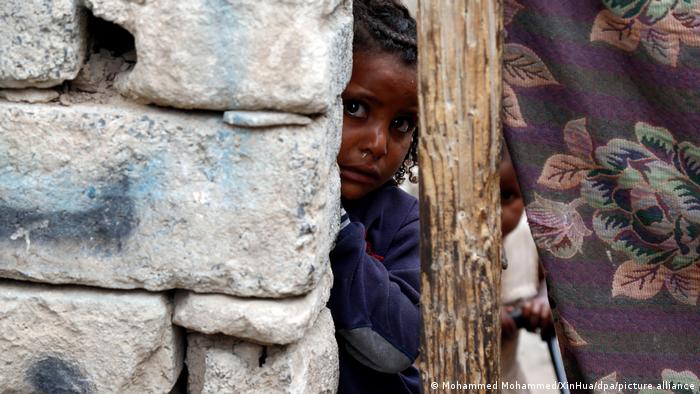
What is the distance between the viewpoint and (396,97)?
2.40m

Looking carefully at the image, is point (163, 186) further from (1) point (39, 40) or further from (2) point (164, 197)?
(1) point (39, 40)

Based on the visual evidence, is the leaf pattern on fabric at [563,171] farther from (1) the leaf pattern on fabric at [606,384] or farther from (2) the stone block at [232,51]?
(2) the stone block at [232,51]

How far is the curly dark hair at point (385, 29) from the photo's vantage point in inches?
96.0

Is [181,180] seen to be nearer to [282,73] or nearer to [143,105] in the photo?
[143,105]

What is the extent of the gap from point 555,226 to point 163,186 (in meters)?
0.85

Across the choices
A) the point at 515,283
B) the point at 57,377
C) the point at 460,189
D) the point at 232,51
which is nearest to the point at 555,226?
the point at 460,189

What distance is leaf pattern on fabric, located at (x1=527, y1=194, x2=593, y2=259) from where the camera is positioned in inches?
80.2

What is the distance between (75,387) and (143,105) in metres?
0.62

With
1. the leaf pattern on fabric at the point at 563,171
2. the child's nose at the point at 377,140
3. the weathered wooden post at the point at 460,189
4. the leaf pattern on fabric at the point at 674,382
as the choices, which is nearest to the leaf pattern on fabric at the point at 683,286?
the leaf pattern on fabric at the point at 674,382

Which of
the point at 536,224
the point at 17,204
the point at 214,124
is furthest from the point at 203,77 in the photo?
the point at 536,224

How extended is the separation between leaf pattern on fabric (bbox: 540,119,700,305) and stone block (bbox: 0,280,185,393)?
868mm

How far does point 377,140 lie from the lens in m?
2.39

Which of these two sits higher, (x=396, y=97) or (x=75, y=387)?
(x=396, y=97)

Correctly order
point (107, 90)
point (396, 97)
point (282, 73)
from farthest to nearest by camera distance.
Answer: point (396, 97) → point (107, 90) → point (282, 73)
